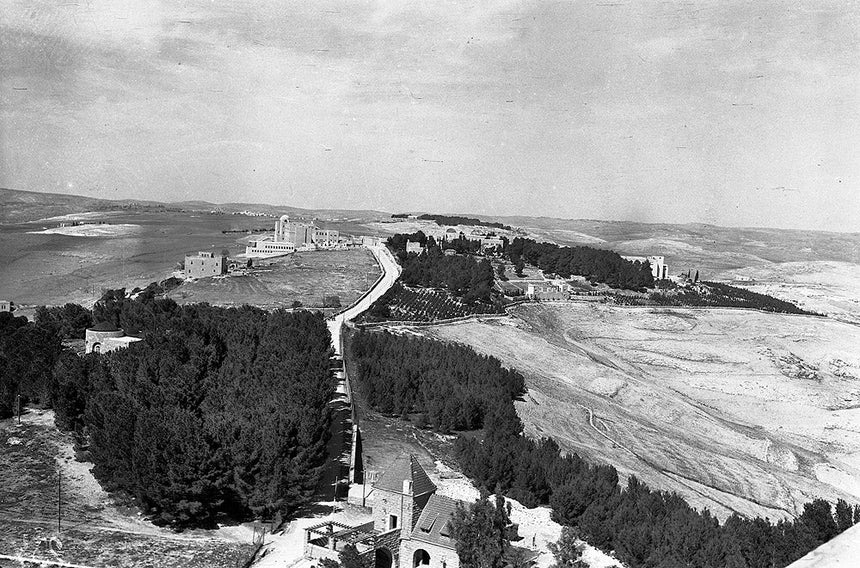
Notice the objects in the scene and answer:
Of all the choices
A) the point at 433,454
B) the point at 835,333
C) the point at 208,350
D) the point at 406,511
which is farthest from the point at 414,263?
the point at 406,511

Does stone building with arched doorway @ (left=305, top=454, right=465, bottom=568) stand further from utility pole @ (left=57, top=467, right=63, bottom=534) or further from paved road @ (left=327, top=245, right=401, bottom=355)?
paved road @ (left=327, top=245, right=401, bottom=355)

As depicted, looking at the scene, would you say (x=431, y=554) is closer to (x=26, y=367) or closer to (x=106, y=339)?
(x=26, y=367)

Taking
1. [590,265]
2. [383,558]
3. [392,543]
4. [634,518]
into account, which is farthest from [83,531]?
[590,265]

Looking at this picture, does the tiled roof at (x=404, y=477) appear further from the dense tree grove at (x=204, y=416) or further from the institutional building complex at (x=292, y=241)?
the institutional building complex at (x=292, y=241)

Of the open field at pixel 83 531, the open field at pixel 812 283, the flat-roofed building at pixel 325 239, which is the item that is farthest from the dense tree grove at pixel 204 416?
the open field at pixel 812 283

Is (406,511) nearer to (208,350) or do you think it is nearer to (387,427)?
(387,427)

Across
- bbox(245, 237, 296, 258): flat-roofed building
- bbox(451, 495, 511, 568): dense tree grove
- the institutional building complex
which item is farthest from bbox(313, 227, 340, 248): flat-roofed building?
bbox(451, 495, 511, 568): dense tree grove

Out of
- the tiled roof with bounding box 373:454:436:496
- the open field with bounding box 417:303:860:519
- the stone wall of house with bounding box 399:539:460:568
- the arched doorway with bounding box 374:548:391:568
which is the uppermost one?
the tiled roof with bounding box 373:454:436:496
